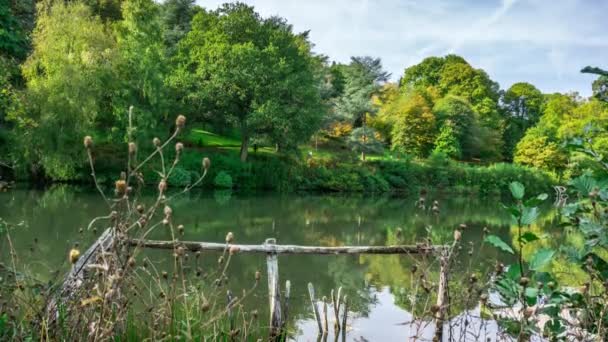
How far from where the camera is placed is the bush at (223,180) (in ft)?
92.9

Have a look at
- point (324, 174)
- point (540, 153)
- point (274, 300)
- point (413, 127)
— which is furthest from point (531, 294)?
point (540, 153)

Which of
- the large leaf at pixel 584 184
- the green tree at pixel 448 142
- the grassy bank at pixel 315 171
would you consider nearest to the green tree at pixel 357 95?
the grassy bank at pixel 315 171

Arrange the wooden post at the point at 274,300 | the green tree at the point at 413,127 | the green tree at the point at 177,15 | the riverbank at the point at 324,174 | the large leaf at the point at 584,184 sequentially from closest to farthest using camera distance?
the large leaf at the point at 584,184, the wooden post at the point at 274,300, the riverbank at the point at 324,174, the green tree at the point at 177,15, the green tree at the point at 413,127

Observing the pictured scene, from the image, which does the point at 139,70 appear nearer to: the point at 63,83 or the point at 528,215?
the point at 63,83

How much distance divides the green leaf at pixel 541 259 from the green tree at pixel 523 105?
2237 inches

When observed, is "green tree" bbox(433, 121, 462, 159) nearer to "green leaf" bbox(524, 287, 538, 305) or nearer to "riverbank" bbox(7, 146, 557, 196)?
"riverbank" bbox(7, 146, 557, 196)

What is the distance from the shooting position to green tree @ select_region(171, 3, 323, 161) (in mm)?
27391

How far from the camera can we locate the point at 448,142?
141 ft

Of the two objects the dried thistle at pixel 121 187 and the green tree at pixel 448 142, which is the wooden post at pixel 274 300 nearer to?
the dried thistle at pixel 121 187

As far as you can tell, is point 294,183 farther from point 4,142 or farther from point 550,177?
point 550,177

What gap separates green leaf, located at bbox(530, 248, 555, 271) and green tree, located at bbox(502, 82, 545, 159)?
5682cm

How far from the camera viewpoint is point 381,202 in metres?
28.2

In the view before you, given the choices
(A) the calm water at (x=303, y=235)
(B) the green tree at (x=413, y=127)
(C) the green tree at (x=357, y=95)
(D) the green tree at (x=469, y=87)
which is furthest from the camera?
(D) the green tree at (x=469, y=87)

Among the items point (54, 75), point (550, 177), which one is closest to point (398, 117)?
point (550, 177)
